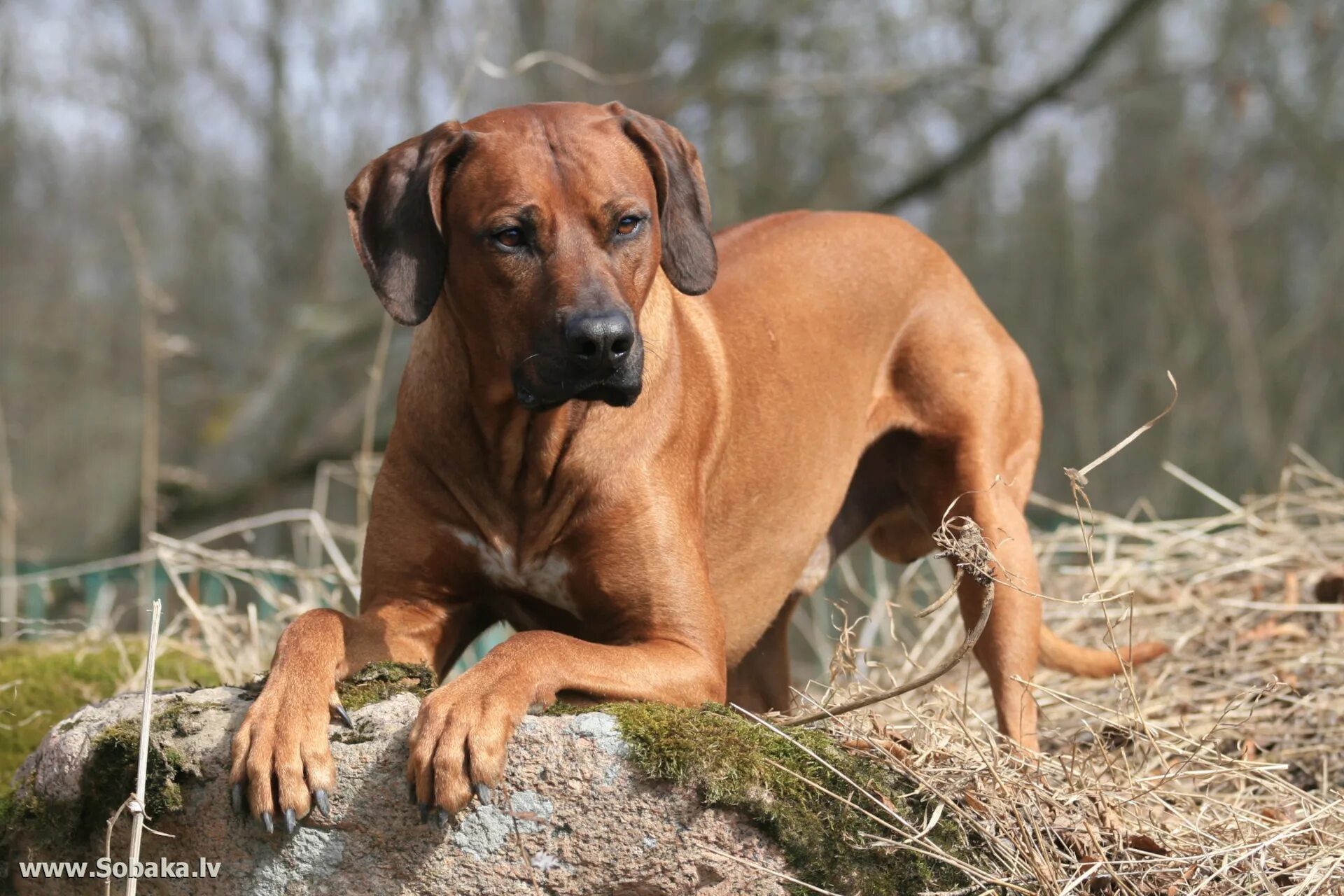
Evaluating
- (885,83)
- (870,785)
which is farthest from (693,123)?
(870,785)

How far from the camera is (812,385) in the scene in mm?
4535

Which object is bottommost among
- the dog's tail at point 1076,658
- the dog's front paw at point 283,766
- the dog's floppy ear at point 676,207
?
the dog's tail at point 1076,658

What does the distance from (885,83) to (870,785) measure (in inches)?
366

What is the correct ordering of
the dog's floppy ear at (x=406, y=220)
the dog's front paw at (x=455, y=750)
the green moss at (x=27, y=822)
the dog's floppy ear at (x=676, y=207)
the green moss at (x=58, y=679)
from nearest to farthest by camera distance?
the dog's front paw at (x=455, y=750) < the green moss at (x=27, y=822) < the dog's floppy ear at (x=406, y=220) < the dog's floppy ear at (x=676, y=207) < the green moss at (x=58, y=679)

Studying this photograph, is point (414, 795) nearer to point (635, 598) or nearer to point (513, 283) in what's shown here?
point (635, 598)

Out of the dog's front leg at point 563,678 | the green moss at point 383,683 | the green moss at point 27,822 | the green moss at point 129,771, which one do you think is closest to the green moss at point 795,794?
the dog's front leg at point 563,678

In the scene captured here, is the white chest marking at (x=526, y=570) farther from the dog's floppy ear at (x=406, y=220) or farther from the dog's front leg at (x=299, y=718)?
the dog's floppy ear at (x=406, y=220)

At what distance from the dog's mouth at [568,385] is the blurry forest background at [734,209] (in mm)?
9129

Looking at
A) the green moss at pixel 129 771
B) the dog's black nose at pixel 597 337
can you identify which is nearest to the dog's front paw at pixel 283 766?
the green moss at pixel 129 771

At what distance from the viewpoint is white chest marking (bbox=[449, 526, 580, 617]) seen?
11.9ft

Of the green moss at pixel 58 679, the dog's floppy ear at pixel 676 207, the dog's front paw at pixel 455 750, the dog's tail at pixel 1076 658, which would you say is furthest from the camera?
the dog's tail at pixel 1076 658

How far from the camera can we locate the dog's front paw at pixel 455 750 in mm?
2533

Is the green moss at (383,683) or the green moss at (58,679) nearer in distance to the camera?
the green moss at (383,683)

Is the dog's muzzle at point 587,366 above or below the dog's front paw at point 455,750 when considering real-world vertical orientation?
above
